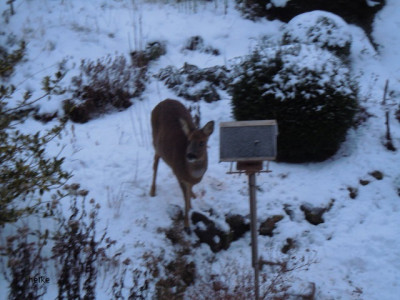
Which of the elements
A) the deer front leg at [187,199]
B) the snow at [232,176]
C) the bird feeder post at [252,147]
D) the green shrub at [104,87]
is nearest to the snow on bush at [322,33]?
the snow at [232,176]

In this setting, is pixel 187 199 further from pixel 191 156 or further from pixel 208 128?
pixel 208 128

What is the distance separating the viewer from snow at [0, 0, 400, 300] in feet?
15.4

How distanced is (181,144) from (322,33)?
13.8 feet

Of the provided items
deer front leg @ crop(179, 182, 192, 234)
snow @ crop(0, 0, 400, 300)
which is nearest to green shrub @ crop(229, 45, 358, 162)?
snow @ crop(0, 0, 400, 300)

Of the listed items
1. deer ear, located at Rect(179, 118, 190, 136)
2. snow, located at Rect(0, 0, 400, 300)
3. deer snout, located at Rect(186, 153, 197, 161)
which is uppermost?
deer ear, located at Rect(179, 118, 190, 136)

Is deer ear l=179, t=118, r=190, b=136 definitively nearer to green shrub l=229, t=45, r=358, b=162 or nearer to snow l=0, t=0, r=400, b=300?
snow l=0, t=0, r=400, b=300

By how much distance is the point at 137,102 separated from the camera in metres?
7.59

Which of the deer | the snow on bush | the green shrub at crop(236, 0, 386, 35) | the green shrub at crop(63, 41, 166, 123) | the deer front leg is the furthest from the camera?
the green shrub at crop(236, 0, 386, 35)

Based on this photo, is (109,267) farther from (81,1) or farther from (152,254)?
(81,1)

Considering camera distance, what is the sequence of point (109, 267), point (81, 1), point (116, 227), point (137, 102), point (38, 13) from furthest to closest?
point (81, 1)
point (38, 13)
point (137, 102)
point (116, 227)
point (109, 267)

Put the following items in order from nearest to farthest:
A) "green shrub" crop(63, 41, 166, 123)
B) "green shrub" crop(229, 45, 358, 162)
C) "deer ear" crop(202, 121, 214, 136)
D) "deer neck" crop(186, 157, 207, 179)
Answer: "deer ear" crop(202, 121, 214, 136) < "deer neck" crop(186, 157, 207, 179) < "green shrub" crop(229, 45, 358, 162) < "green shrub" crop(63, 41, 166, 123)

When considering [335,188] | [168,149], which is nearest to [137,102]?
[168,149]

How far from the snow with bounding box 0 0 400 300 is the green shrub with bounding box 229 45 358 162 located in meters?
0.44

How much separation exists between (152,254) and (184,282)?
0.44 metres
